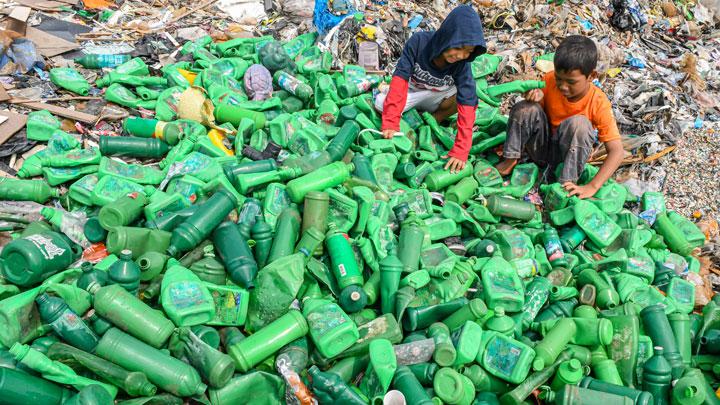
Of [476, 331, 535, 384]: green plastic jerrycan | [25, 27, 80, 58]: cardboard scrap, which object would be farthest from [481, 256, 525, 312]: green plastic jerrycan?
[25, 27, 80, 58]: cardboard scrap

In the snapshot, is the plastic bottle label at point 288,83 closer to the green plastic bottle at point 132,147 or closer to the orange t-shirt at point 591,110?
the green plastic bottle at point 132,147

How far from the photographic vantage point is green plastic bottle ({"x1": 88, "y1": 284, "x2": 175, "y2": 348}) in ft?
8.39

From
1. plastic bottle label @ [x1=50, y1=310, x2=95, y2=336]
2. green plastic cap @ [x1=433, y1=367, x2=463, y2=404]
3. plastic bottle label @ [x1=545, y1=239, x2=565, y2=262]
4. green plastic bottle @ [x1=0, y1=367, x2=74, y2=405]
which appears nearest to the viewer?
green plastic bottle @ [x1=0, y1=367, x2=74, y2=405]

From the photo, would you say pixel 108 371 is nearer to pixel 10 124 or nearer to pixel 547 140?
pixel 10 124

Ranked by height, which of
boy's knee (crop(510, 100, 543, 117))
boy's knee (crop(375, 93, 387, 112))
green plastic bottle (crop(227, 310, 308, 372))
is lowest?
green plastic bottle (crop(227, 310, 308, 372))

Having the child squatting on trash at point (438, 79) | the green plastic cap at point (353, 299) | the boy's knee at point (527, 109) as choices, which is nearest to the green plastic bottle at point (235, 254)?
the green plastic cap at point (353, 299)

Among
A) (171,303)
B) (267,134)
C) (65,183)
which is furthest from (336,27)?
(171,303)

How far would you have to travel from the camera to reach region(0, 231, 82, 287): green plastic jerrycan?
2658 mm

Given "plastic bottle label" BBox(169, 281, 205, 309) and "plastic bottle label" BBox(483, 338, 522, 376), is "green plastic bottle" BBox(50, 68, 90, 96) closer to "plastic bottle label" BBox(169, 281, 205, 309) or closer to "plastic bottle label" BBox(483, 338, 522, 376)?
"plastic bottle label" BBox(169, 281, 205, 309)

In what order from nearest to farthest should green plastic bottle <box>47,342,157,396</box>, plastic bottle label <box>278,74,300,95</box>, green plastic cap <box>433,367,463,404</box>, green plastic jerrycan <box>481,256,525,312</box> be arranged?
green plastic bottle <box>47,342,157,396</box>, green plastic cap <box>433,367,463,404</box>, green plastic jerrycan <box>481,256,525,312</box>, plastic bottle label <box>278,74,300,95</box>

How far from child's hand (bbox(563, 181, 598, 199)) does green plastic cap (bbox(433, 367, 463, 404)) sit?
1975mm

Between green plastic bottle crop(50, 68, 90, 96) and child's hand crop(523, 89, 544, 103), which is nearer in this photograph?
child's hand crop(523, 89, 544, 103)

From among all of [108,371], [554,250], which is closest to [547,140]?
[554,250]

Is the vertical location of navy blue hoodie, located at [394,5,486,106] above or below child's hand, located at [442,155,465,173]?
above
